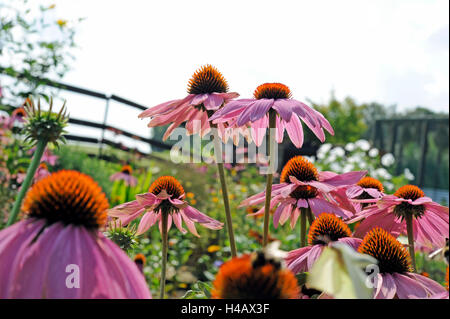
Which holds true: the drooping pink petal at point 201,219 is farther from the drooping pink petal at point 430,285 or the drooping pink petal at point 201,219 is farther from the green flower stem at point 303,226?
the drooping pink petal at point 430,285

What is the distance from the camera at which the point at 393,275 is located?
402 mm

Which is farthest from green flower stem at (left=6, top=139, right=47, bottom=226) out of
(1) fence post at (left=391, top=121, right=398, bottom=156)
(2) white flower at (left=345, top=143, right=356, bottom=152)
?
(1) fence post at (left=391, top=121, right=398, bottom=156)

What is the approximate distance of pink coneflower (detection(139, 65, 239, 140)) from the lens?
50cm

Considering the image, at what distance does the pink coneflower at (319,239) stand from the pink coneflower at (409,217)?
35 mm

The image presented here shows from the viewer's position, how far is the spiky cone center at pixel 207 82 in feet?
2.01

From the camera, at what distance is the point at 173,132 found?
569 mm

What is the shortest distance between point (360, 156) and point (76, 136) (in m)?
4.02

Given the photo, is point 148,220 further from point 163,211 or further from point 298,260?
point 298,260

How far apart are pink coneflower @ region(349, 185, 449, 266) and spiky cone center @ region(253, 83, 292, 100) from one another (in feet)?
0.67

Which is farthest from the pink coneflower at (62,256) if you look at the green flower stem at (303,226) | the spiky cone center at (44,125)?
the green flower stem at (303,226)

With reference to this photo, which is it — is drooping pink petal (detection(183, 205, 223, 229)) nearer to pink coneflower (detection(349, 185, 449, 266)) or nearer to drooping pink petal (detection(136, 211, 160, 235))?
drooping pink petal (detection(136, 211, 160, 235))

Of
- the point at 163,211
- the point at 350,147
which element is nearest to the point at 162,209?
the point at 163,211
